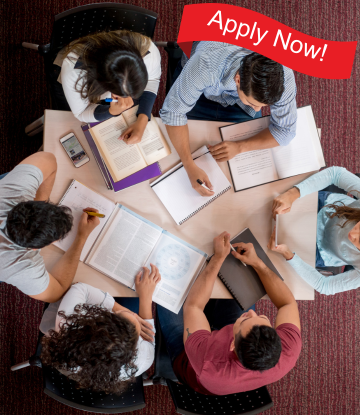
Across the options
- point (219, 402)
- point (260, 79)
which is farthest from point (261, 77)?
point (219, 402)

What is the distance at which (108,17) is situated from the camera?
1235mm

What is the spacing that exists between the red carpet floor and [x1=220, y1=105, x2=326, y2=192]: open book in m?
0.82

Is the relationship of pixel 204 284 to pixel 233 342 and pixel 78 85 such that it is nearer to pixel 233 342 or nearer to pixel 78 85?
pixel 233 342

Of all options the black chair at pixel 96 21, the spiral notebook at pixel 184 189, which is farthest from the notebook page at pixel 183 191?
the black chair at pixel 96 21

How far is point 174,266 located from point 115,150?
54cm

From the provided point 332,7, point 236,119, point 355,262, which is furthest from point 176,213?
point 332,7

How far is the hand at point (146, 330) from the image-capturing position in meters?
1.34

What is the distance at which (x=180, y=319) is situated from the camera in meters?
1.46

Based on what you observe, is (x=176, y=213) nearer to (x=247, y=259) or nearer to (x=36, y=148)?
(x=247, y=259)

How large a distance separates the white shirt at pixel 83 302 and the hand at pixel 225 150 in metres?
0.73

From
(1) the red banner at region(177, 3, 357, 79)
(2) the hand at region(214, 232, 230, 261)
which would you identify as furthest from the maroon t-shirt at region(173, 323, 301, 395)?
(1) the red banner at region(177, 3, 357, 79)

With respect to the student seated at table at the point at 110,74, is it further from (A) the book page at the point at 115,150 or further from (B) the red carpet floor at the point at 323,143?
(B) the red carpet floor at the point at 323,143

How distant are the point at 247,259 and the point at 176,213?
354 millimetres

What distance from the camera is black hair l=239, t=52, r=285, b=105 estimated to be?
3.63ft
